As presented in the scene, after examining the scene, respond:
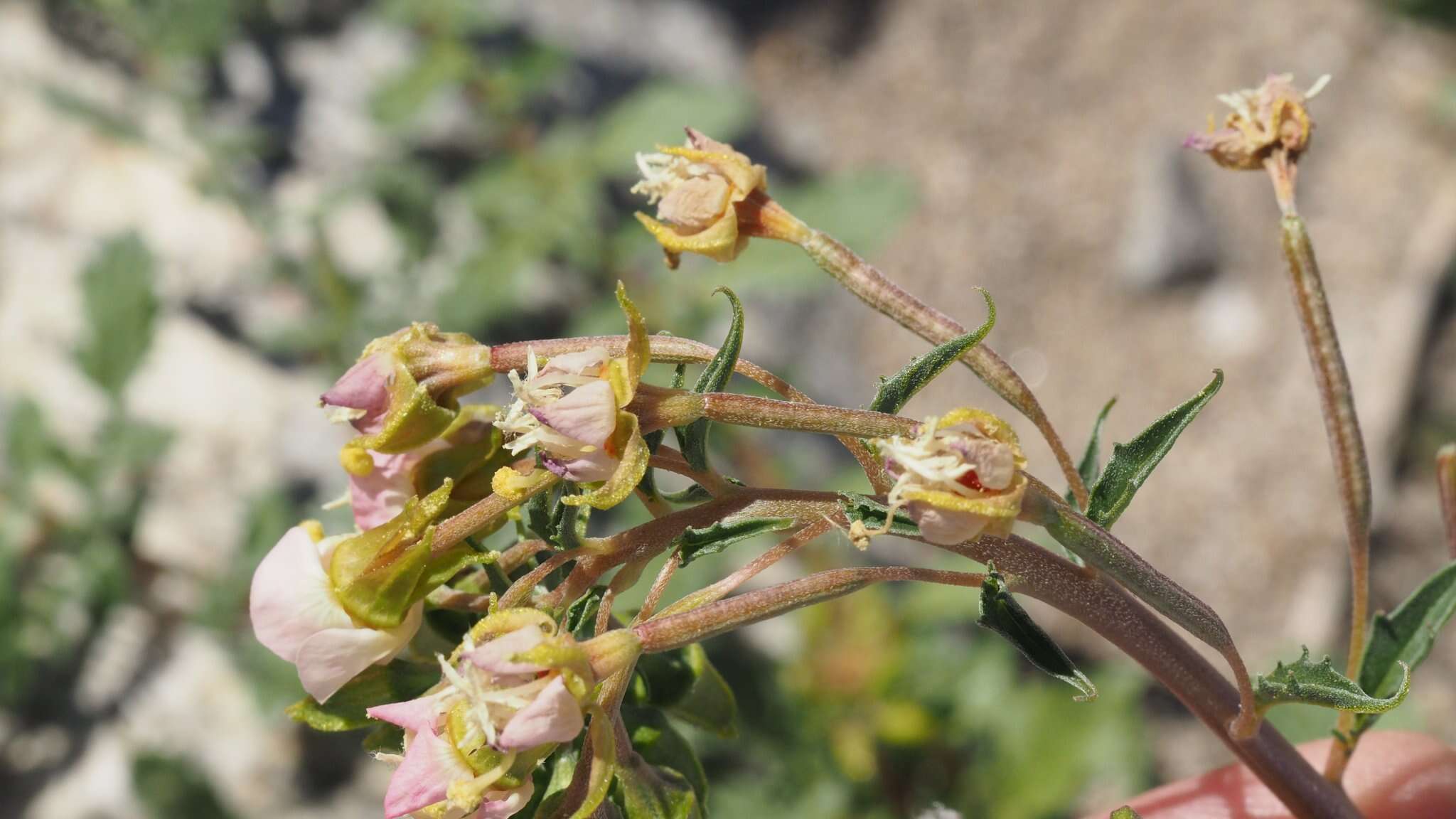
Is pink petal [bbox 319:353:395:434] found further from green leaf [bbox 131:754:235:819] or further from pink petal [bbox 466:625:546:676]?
green leaf [bbox 131:754:235:819]

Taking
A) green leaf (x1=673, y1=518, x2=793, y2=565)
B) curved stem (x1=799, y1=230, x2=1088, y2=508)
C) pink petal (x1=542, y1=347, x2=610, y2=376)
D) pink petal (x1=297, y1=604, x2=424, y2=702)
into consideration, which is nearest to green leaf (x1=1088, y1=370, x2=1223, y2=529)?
curved stem (x1=799, y1=230, x2=1088, y2=508)

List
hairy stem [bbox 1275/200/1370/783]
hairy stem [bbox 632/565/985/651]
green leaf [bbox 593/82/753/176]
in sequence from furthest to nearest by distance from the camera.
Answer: green leaf [bbox 593/82/753/176]
hairy stem [bbox 1275/200/1370/783]
hairy stem [bbox 632/565/985/651]

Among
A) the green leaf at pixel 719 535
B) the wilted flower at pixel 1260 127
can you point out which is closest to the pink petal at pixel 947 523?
the green leaf at pixel 719 535

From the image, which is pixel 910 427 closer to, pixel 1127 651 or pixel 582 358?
pixel 582 358

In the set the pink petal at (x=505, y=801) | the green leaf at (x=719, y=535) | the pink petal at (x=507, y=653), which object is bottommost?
the pink petal at (x=505, y=801)

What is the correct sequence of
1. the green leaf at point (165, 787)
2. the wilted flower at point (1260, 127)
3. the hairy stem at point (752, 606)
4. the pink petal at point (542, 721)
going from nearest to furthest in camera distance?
the pink petal at point (542, 721) → the hairy stem at point (752, 606) → the wilted flower at point (1260, 127) → the green leaf at point (165, 787)

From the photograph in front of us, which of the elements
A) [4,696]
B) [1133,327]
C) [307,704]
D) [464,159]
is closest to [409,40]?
[464,159]

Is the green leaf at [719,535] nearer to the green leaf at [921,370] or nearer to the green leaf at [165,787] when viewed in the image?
the green leaf at [921,370]
